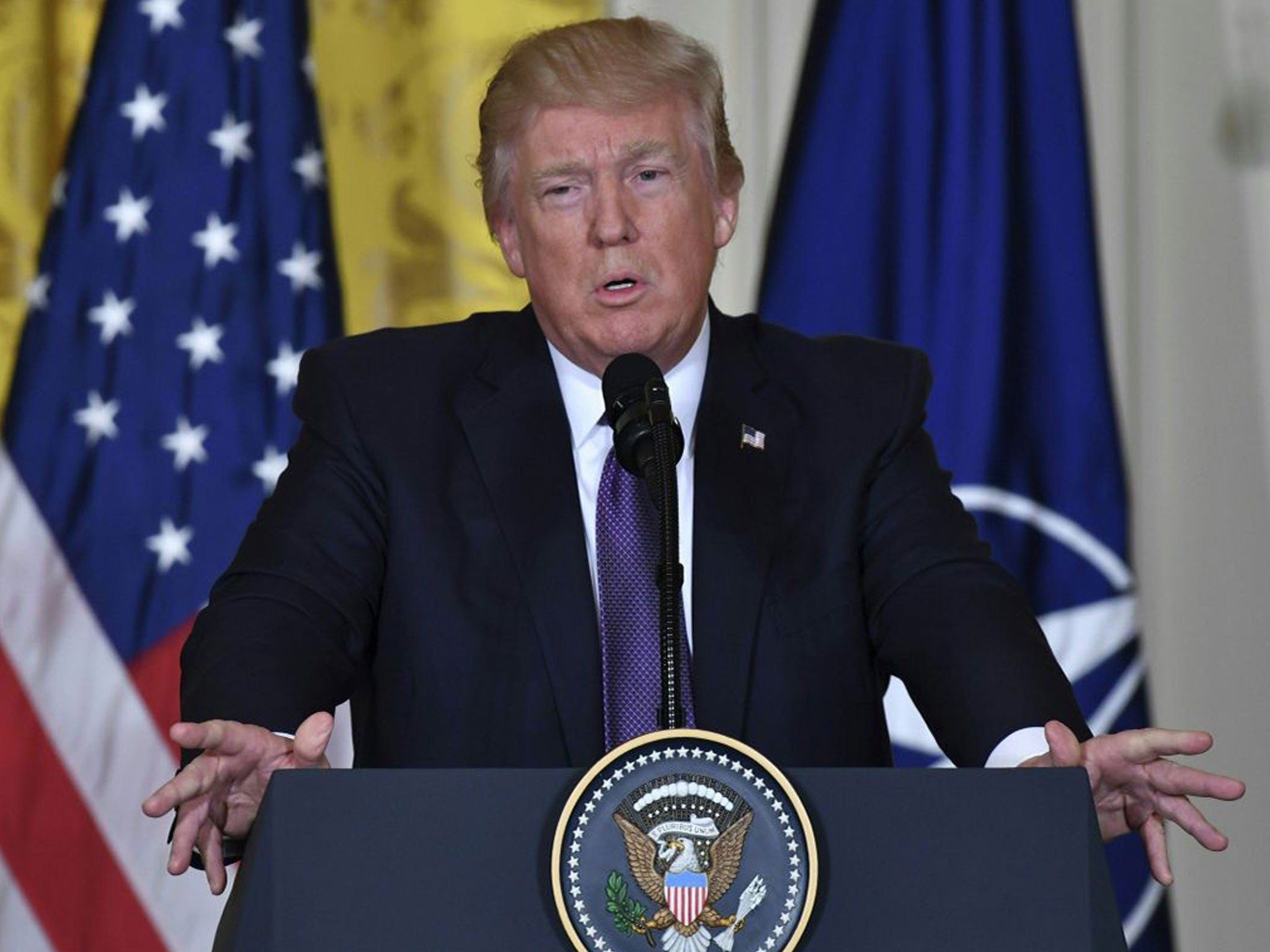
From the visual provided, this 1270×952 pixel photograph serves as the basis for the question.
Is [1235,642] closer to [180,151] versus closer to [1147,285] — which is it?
[1147,285]

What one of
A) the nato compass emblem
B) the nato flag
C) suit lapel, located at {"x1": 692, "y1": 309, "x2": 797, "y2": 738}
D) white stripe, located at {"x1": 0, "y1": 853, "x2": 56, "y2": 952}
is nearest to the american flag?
white stripe, located at {"x1": 0, "y1": 853, "x2": 56, "y2": 952}

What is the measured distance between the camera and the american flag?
3.40 m

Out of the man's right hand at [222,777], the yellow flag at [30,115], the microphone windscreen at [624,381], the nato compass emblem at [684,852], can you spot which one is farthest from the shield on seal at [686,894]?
the yellow flag at [30,115]

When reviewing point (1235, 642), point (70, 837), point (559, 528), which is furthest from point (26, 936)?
point (1235, 642)

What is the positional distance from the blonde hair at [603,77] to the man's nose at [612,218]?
10cm

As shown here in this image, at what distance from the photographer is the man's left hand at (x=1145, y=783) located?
5.54 ft

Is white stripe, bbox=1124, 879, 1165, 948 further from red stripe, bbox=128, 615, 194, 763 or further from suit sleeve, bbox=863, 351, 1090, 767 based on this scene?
red stripe, bbox=128, 615, 194, 763

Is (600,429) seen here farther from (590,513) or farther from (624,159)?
(624,159)

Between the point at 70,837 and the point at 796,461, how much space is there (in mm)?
1733

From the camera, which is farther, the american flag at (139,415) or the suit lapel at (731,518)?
the american flag at (139,415)

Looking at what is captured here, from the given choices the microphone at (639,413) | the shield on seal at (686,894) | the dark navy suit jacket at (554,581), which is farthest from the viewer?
the dark navy suit jacket at (554,581)

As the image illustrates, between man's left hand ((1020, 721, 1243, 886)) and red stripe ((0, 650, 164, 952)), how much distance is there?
214 cm

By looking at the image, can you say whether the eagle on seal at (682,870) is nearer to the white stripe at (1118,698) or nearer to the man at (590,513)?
the man at (590,513)

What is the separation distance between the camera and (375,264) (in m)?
3.60
